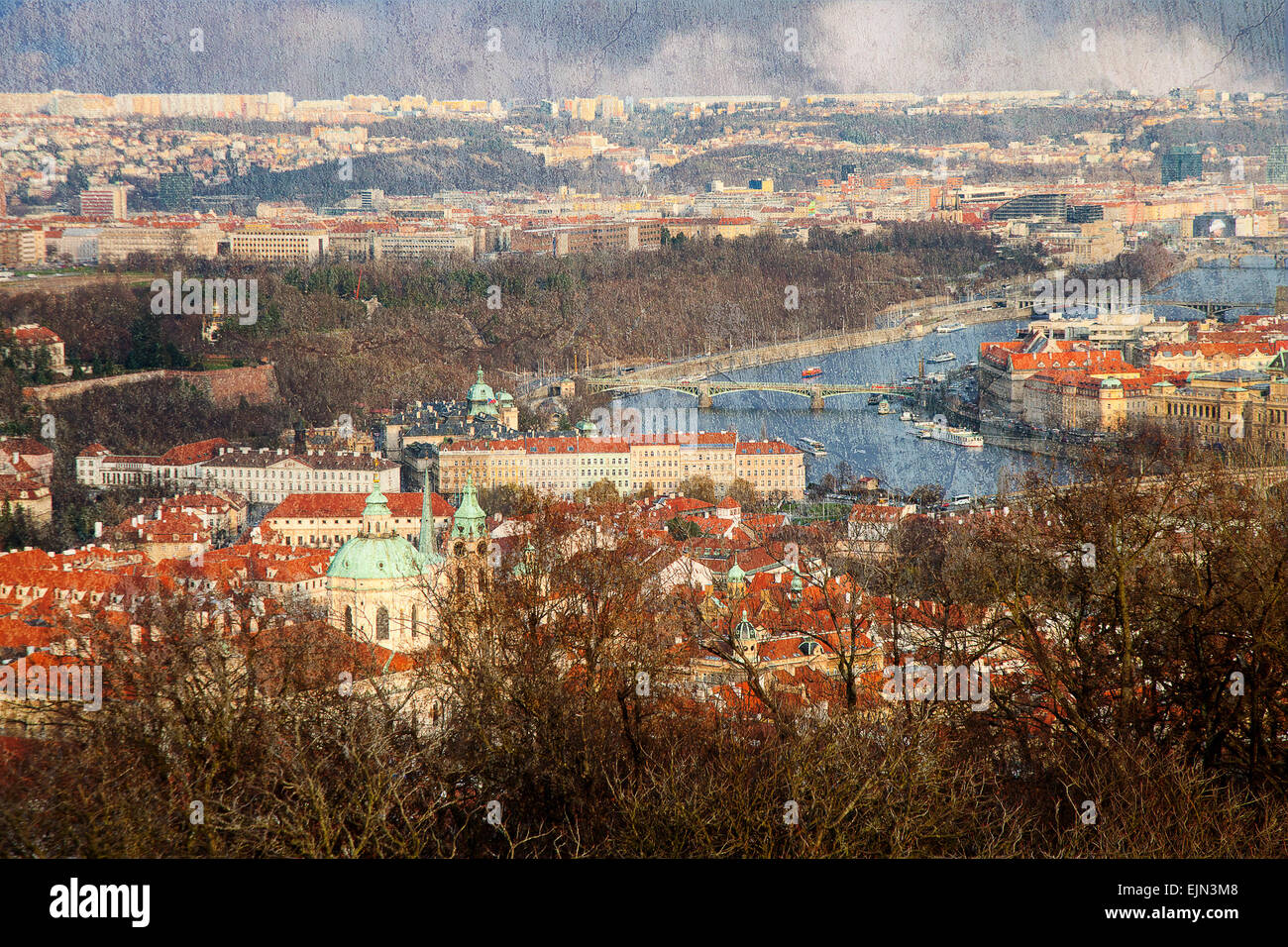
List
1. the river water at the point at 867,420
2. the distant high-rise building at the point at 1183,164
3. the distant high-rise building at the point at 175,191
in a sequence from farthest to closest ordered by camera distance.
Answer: the distant high-rise building at the point at 1183,164
the distant high-rise building at the point at 175,191
the river water at the point at 867,420

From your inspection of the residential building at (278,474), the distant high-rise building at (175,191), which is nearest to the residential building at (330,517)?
the residential building at (278,474)

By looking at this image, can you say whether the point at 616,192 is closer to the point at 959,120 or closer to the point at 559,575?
the point at 959,120

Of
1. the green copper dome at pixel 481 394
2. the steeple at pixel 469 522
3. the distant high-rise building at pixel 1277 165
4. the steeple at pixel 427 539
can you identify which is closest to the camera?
the steeple at pixel 427 539

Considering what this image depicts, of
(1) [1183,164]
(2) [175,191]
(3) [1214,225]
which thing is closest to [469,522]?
(2) [175,191]

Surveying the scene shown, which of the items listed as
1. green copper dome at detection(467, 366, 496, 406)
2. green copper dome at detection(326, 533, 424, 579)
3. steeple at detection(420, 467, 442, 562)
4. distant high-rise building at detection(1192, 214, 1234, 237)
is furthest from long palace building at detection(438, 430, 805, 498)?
distant high-rise building at detection(1192, 214, 1234, 237)

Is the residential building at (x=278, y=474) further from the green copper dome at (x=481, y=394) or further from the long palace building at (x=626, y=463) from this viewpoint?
the green copper dome at (x=481, y=394)

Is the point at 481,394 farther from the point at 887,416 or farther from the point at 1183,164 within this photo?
the point at 1183,164
